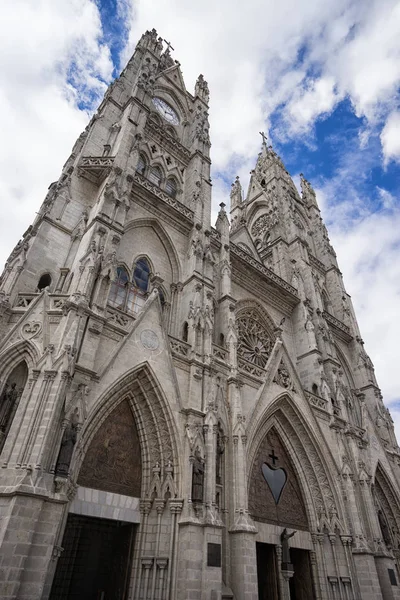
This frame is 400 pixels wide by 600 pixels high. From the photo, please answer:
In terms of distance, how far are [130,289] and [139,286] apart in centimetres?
55

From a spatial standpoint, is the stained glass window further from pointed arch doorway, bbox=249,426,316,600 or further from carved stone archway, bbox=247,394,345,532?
pointed arch doorway, bbox=249,426,316,600

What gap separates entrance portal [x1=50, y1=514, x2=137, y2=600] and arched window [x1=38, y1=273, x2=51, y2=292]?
6414 mm

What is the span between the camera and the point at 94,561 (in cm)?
1024

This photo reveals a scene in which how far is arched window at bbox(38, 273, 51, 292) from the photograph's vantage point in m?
11.9

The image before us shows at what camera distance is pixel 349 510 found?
45.0ft

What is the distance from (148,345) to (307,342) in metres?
10.6

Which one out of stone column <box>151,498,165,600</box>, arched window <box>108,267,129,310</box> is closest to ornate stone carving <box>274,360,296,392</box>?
arched window <box>108,267,129,310</box>

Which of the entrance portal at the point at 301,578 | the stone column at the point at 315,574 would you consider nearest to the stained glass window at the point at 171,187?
the entrance portal at the point at 301,578

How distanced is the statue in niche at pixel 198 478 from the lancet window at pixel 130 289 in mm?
5480

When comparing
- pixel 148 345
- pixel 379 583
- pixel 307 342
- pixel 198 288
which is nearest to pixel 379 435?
pixel 307 342

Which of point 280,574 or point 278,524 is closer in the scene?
point 280,574

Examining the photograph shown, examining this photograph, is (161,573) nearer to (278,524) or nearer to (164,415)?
(164,415)

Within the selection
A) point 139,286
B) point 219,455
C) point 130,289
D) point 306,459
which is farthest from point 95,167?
point 306,459

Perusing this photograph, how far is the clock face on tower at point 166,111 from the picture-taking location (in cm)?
2341
